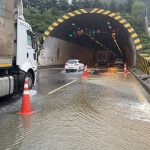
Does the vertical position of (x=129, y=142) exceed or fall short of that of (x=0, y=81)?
it falls short

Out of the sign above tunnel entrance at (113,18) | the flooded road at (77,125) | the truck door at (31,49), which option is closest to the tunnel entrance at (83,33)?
the sign above tunnel entrance at (113,18)

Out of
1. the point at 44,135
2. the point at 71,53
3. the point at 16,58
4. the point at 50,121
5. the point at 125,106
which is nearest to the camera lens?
the point at 44,135

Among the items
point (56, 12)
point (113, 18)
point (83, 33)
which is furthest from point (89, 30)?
point (113, 18)

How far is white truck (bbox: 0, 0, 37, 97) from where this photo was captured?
10.9 m

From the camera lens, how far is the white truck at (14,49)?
35.7 feet

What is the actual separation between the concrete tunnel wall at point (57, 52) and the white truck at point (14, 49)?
25.3 m

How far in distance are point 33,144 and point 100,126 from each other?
2.06 metres

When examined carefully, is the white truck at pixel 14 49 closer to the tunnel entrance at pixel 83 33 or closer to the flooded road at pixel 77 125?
the flooded road at pixel 77 125

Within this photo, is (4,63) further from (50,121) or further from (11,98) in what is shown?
A: (50,121)

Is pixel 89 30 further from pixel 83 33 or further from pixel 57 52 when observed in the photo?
pixel 57 52

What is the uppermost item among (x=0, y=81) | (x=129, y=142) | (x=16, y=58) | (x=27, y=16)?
(x=27, y=16)

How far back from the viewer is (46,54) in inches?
1658

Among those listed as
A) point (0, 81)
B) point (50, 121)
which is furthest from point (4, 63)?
point (50, 121)

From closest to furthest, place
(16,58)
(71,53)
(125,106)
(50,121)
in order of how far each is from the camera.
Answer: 1. (50,121)
2. (125,106)
3. (16,58)
4. (71,53)
